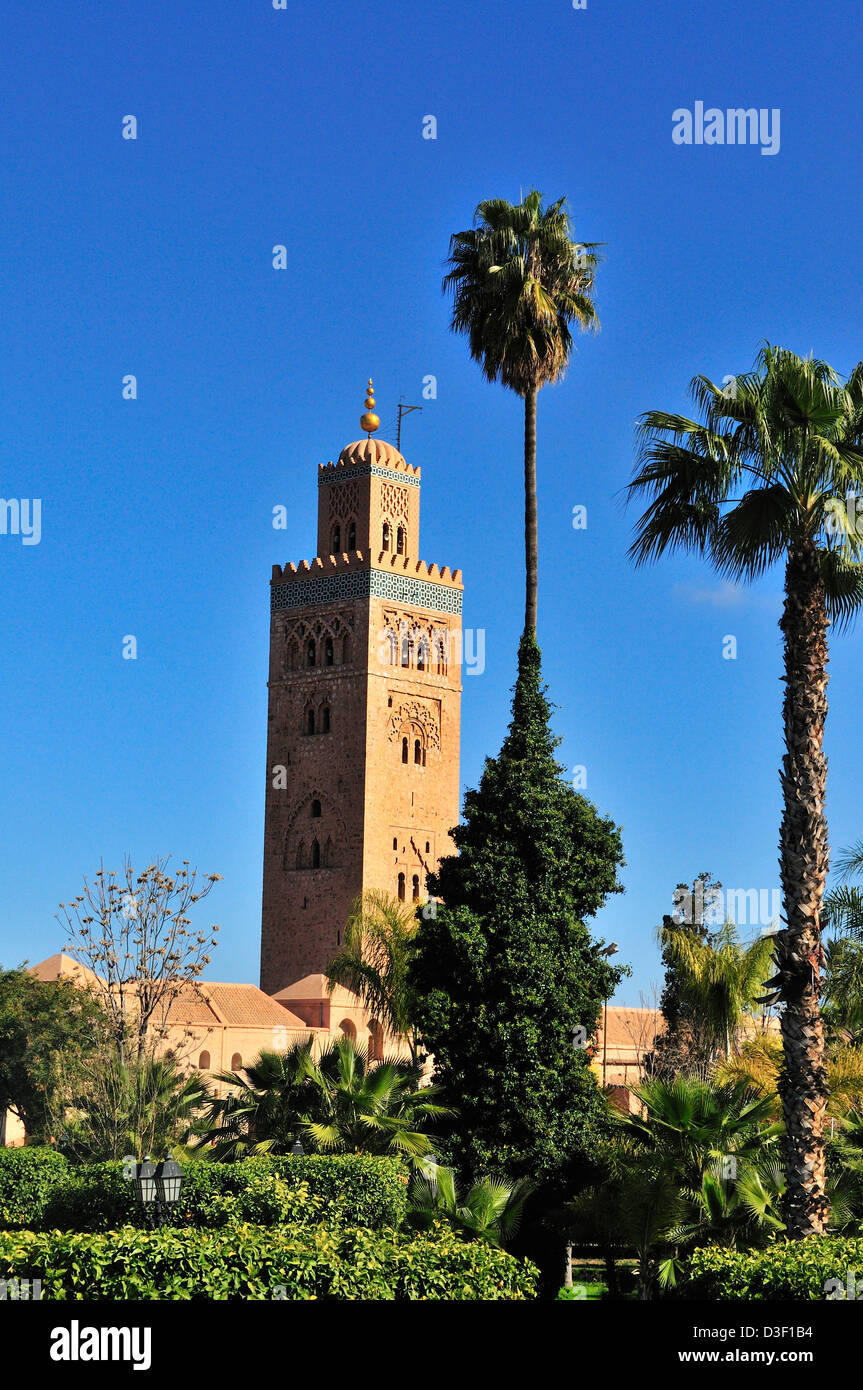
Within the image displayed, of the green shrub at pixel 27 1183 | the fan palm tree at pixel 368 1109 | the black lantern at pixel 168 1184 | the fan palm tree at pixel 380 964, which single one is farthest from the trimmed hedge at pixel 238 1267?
the fan palm tree at pixel 380 964

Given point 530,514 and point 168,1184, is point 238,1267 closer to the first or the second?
point 168,1184

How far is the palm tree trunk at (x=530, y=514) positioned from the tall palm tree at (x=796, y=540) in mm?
8257

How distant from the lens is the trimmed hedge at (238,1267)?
1164 cm

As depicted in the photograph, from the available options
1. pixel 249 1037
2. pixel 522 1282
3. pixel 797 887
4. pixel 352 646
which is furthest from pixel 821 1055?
pixel 352 646

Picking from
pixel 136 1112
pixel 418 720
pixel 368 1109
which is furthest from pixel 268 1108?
pixel 418 720

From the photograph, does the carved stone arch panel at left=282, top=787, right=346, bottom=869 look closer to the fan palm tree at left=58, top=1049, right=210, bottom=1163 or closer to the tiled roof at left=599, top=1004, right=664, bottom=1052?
the tiled roof at left=599, top=1004, right=664, bottom=1052

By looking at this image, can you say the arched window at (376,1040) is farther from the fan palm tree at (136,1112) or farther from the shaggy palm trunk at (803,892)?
the shaggy palm trunk at (803,892)

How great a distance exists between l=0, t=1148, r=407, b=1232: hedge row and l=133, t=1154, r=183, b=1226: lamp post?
0.30 m

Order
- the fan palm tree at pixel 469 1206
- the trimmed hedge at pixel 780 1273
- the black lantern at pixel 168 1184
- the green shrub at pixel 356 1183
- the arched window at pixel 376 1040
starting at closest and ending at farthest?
1. the trimmed hedge at pixel 780 1273
2. the black lantern at pixel 168 1184
3. the green shrub at pixel 356 1183
4. the fan palm tree at pixel 469 1206
5. the arched window at pixel 376 1040

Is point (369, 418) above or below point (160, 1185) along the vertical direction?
above

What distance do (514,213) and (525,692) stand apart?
8.47m

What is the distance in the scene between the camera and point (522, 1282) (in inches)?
524

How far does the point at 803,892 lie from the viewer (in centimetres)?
1562

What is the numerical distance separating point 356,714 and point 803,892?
1613 inches
